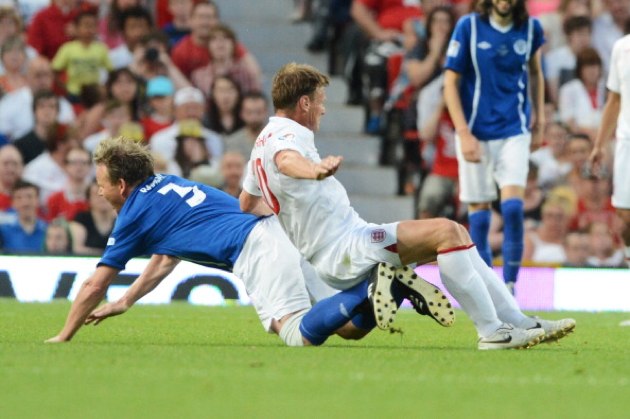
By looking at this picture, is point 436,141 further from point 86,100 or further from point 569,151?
point 86,100

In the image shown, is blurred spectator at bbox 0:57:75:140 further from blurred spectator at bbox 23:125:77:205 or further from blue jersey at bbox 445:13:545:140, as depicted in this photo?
blue jersey at bbox 445:13:545:140

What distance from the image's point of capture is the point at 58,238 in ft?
48.2

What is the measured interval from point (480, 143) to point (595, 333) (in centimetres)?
209

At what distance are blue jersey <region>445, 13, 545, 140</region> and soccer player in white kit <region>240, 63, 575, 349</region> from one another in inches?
136

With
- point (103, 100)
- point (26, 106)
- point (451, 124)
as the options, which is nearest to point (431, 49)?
point (451, 124)

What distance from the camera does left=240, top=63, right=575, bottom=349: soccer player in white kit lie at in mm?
7652

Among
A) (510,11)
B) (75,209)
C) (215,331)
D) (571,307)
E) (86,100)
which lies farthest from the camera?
(86,100)

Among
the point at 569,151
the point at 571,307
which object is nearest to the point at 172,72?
the point at 569,151

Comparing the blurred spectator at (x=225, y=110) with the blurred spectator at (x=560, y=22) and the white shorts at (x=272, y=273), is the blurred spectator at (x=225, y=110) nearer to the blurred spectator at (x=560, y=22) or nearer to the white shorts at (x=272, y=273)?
the blurred spectator at (x=560, y=22)

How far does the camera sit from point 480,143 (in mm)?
11438

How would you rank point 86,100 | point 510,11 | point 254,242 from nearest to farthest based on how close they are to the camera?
point 254,242 < point 510,11 < point 86,100

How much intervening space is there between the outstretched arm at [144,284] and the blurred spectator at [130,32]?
8390mm

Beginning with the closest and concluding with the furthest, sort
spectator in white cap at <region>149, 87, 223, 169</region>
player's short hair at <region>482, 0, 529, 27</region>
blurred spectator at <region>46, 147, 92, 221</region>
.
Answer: player's short hair at <region>482, 0, 529, 27</region>, blurred spectator at <region>46, 147, 92, 221</region>, spectator in white cap at <region>149, 87, 223, 169</region>

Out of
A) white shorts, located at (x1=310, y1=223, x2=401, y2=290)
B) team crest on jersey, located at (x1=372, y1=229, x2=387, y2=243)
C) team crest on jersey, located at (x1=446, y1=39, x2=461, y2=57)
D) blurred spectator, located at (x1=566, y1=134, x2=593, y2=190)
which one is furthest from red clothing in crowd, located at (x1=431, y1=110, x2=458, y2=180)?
team crest on jersey, located at (x1=372, y1=229, x2=387, y2=243)
